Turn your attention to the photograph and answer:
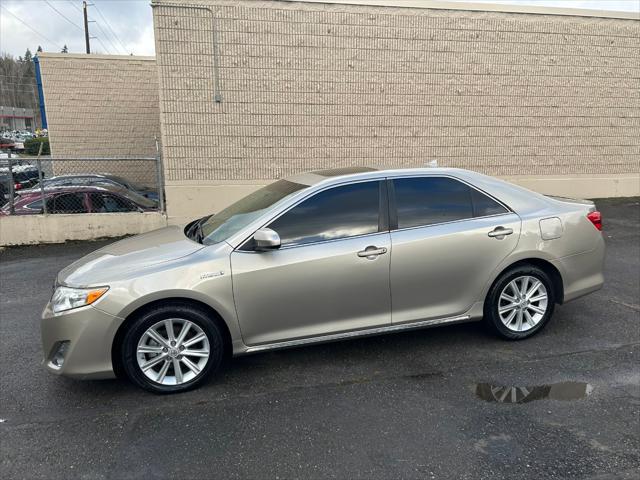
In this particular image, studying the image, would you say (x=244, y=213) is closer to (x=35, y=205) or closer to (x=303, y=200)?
(x=303, y=200)

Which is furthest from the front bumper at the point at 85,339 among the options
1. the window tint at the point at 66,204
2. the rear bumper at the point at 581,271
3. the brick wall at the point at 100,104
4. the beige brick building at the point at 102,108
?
the brick wall at the point at 100,104

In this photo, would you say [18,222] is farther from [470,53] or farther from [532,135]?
[532,135]

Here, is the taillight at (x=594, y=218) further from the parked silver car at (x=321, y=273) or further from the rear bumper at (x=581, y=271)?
the rear bumper at (x=581, y=271)

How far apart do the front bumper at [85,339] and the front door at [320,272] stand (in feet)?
3.01

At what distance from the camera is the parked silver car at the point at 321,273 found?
3.43 meters

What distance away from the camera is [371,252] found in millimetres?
3812

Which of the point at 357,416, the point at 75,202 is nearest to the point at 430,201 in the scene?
the point at 357,416

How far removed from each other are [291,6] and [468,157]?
4.83 metres

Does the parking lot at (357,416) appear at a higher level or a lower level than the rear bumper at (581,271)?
lower

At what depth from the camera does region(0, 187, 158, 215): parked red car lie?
9.04 meters

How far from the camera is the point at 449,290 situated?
4.06 meters

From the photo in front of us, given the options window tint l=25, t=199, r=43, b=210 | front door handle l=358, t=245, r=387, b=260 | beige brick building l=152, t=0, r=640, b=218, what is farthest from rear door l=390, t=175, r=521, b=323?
window tint l=25, t=199, r=43, b=210

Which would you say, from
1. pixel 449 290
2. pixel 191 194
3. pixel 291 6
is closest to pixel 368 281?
pixel 449 290

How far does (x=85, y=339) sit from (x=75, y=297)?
302mm
